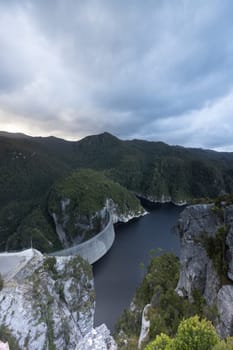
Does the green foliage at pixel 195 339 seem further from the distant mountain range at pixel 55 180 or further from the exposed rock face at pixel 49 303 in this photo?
the distant mountain range at pixel 55 180

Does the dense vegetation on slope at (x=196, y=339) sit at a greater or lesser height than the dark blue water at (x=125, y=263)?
greater

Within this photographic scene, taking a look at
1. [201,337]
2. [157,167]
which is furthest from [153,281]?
[157,167]

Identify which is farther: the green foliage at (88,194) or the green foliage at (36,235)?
the green foliage at (88,194)

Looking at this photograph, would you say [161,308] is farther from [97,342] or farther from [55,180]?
[55,180]

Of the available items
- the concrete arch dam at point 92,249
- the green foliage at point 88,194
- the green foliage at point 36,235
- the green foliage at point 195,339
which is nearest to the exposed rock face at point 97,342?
the green foliage at point 195,339

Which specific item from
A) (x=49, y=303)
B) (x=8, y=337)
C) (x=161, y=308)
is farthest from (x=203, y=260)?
(x=8, y=337)

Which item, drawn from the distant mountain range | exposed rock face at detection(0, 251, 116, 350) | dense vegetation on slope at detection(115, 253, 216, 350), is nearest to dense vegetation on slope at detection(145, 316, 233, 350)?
dense vegetation on slope at detection(115, 253, 216, 350)

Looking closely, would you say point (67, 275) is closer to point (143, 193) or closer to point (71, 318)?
point (71, 318)
